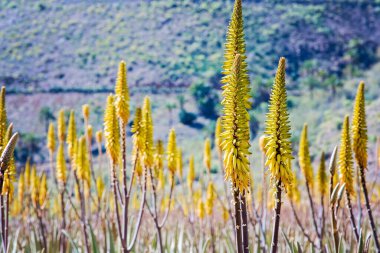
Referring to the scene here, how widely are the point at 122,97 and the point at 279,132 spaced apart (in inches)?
85.1

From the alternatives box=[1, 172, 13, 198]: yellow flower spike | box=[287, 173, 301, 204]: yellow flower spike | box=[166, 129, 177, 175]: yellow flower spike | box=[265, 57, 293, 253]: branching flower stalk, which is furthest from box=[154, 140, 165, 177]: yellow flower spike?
box=[265, 57, 293, 253]: branching flower stalk

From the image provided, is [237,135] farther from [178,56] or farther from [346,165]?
[178,56]

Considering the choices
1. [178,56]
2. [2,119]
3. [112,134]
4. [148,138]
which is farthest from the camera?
[178,56]

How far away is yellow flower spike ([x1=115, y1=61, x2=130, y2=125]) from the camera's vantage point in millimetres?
4477

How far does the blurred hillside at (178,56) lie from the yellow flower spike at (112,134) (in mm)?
43811

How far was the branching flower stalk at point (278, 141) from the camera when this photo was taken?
2.69m

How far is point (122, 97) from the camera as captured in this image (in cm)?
457

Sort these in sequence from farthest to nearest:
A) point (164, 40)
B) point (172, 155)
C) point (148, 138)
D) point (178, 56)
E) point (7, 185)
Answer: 1. point (164, 40)
2. point (178, 56)
3. point (172, 155)
4. point (148, 138)
5. point (7, 185)

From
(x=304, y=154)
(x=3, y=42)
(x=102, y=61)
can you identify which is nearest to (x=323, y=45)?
(x=102, y=61)

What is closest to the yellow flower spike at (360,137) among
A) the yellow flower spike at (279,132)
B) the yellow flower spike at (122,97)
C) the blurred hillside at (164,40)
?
the yellow flower spike at (279,132)

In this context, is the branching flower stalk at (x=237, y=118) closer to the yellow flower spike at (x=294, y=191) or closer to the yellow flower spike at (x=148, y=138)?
the yellow flower spike at (x=294, y=191)

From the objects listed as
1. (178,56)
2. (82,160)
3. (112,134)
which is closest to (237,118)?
(112,134)

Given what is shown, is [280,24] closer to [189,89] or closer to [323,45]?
[323,45]

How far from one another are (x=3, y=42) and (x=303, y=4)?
59528 mm
